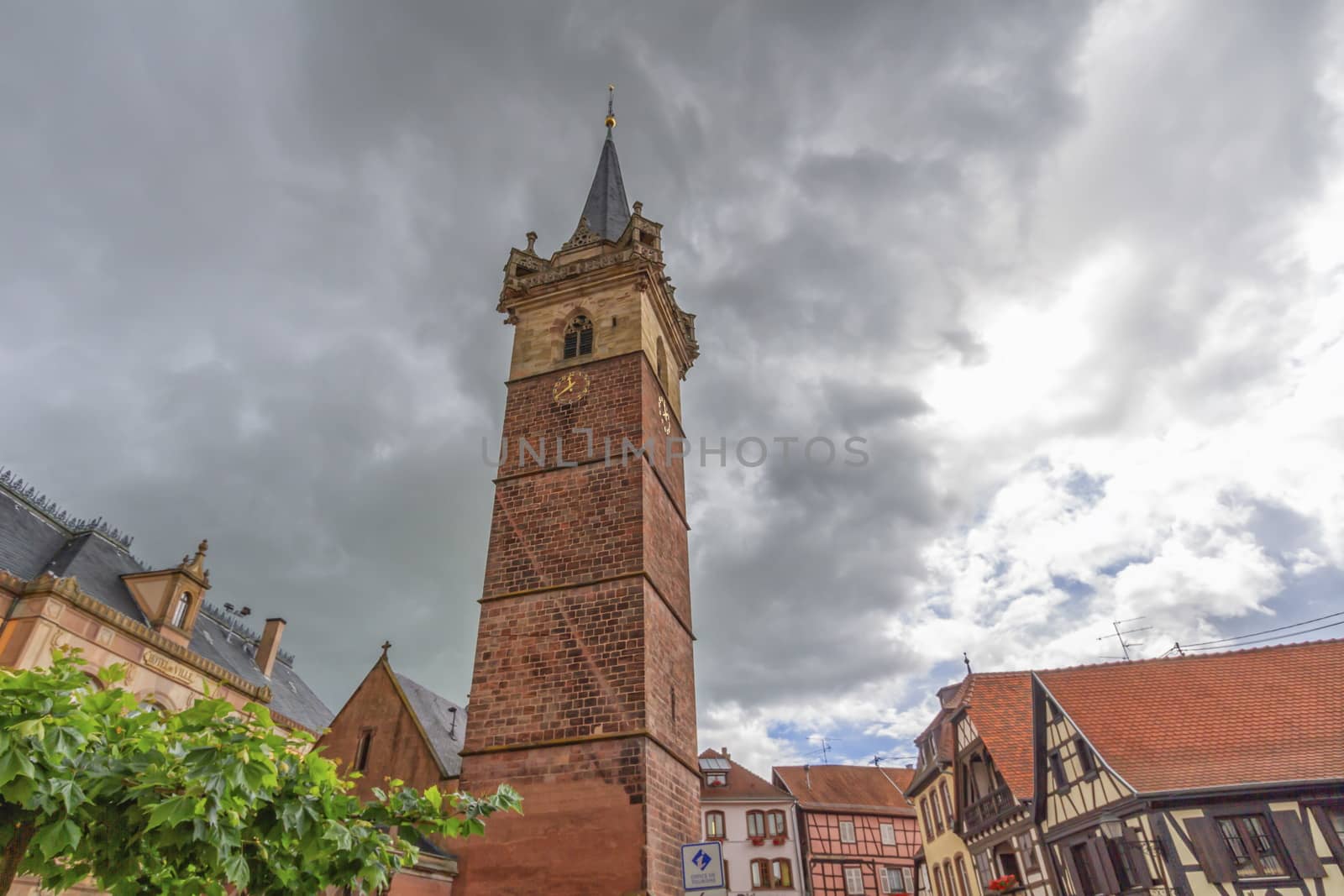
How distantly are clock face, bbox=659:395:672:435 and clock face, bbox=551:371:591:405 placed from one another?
6.83 ft

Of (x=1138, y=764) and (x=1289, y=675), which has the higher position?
(x=1289, y=675)

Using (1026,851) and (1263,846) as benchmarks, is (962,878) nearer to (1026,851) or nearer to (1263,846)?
(1026,851)

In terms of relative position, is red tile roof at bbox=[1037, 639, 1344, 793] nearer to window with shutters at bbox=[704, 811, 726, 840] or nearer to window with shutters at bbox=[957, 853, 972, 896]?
window with shutters at bbox=[957, 853, 972, 896]

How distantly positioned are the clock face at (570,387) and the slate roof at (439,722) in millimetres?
7694

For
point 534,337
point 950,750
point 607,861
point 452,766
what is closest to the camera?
point 607,861

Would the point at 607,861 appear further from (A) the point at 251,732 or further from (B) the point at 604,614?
(A) the point at 251,732

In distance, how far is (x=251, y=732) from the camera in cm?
427

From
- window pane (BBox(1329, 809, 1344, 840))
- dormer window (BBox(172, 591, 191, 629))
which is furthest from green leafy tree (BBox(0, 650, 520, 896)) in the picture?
window pane (BBox(1329, 809, 1344, 840))

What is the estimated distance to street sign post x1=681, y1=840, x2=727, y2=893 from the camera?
31.2 ft

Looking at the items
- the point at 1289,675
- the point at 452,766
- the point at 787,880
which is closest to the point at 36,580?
the point at 452,766

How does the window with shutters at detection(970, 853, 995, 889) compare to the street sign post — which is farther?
the window with shutters at detection(970, 853, 995, 889)

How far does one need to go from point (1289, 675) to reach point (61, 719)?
2071 centimetres

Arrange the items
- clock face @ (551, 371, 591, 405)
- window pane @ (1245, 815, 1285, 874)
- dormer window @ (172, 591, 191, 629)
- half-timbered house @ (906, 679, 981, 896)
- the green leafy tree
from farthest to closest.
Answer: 1. half-timbered house @ (906, 679, 981, 896)
2. clock face @ (551, 371, 591, 405)
3. dormer window @ (172, 591, 191, 629)
4. window pane @ (1245, 815, 1285, 874)
5. the green leafy tree

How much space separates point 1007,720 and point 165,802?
837 inches
